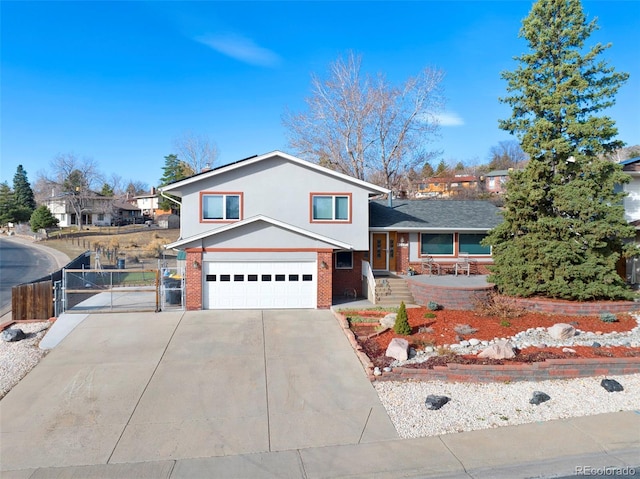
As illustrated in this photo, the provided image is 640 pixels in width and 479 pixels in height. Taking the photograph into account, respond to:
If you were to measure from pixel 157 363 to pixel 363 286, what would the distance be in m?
9.56

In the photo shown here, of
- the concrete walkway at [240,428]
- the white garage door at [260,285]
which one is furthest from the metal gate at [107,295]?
the concrete walkway at [240,428]

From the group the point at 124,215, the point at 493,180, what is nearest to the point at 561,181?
the point at 493,180

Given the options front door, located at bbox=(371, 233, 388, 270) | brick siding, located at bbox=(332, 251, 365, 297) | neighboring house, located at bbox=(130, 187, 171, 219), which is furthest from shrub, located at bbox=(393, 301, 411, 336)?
neighboring house, located at bbox=(130, 187, 171, 219)

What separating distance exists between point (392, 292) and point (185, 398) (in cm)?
976

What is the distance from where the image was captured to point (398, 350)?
969 centimetres

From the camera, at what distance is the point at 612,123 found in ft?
46.3

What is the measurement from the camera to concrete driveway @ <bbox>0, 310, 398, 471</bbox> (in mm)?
6586

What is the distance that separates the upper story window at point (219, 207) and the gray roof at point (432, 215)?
6.05 m

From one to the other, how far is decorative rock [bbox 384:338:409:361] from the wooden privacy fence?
11236 millimetres

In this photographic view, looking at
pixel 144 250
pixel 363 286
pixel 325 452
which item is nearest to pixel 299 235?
pixel 363 286

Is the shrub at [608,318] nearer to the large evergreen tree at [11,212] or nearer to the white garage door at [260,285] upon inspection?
the white garage door at [260,285]

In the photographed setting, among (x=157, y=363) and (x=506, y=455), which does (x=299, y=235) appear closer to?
(x=157, y=363)

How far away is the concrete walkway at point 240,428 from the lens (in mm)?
5961

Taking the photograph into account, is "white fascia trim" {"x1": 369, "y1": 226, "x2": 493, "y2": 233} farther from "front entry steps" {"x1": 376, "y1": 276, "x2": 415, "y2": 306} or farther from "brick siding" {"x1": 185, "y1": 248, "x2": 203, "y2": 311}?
"brick siding" {"x1": 185, "y1": 248, "x2": 203, "y2": 311}
